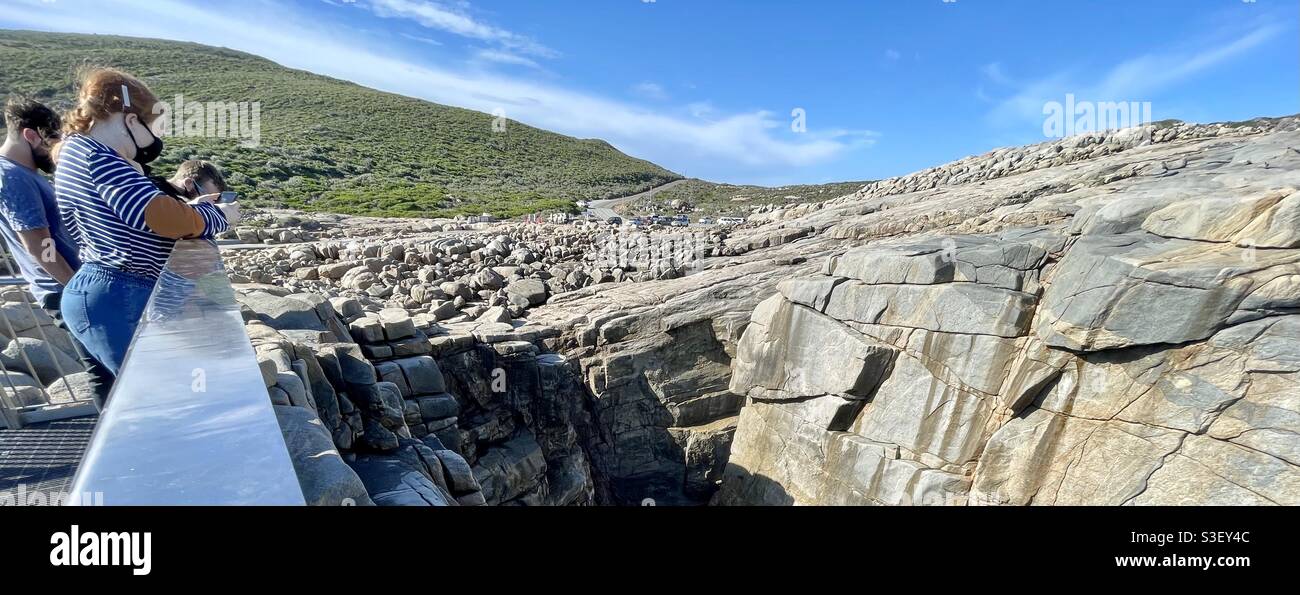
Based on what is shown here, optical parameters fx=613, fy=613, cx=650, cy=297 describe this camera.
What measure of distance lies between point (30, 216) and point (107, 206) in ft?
3.50

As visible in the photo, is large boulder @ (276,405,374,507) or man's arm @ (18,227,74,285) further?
large boulder @ (276,405,374,507)

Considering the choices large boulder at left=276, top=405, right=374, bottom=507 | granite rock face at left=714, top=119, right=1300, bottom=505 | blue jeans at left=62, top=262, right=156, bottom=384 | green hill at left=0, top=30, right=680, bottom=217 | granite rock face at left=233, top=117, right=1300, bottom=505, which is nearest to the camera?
blue jeans at left=62, top=262, right=156, bottom=384

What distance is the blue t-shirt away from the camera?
3682 millimetres

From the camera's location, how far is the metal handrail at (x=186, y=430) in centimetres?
176

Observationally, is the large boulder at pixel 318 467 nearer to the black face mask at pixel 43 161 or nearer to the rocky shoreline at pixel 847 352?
the rocky shoreline at pixel 847 352

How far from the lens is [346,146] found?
65750mm

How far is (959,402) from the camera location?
→ 41.0 feet

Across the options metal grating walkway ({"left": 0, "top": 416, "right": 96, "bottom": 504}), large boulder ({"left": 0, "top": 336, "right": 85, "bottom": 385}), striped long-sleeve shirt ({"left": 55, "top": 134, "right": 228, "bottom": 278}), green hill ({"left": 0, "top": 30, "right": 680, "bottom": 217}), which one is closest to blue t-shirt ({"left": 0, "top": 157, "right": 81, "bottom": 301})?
striped long-sleeve shirt ({"left": 55, "top": 134, "right": 228, "bottom": 278})

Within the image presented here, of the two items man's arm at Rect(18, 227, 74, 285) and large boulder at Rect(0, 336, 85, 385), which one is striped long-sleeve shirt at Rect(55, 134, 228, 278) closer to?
man's arm at Rect(18, 227, 74, 285)

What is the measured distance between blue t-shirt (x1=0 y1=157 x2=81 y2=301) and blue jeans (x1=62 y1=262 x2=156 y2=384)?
0.67 metres

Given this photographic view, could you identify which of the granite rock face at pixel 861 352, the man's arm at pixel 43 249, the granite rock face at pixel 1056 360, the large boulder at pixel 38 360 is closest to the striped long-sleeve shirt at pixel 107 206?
the man's arm at pixel 43 249
